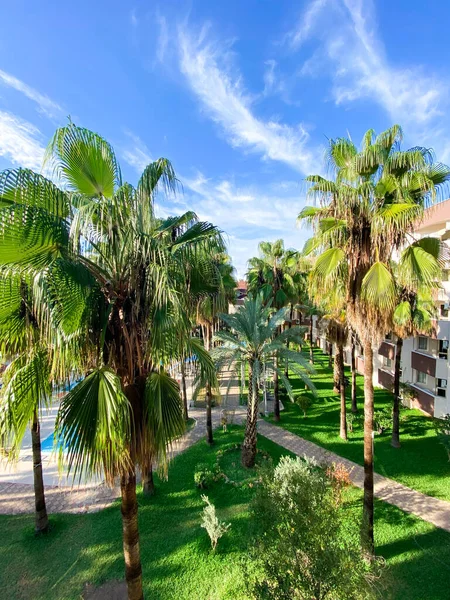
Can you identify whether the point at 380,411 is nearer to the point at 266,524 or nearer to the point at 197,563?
the point at 197,563

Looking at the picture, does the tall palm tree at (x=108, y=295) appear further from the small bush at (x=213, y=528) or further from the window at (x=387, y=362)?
the window at (x=387, y=362)

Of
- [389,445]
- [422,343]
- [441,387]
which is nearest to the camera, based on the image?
[389,445]

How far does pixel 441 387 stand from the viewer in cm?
1723

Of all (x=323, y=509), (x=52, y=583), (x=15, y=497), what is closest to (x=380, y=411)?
(x=323, y=509)

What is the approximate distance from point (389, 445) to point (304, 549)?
12.6 m

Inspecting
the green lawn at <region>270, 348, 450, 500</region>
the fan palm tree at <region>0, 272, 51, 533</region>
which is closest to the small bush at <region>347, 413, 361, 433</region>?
the green lawn at <region>270, 348, 450, 500</region>

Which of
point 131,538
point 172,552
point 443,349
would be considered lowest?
point 172,552

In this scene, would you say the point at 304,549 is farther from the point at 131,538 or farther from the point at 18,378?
the point at 18,378

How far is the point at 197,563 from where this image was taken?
811 cm

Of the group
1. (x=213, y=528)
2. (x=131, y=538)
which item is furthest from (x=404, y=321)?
(x=131, y=538)

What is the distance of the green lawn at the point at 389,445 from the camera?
39.6 feet

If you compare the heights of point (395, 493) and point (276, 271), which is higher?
point (276, 271)

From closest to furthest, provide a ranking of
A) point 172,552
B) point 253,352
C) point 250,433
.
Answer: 1. point 172,552
2. point 250,433
3. point 253,352

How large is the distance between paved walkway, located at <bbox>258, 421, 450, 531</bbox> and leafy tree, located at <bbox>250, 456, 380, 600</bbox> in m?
A: 6.46
